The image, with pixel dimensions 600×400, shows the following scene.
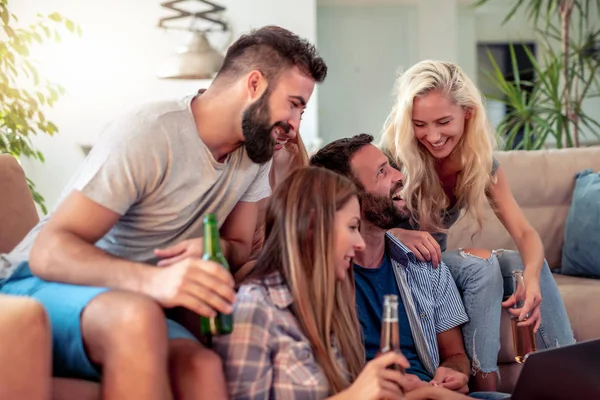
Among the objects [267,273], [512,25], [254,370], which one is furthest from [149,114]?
[512,25]

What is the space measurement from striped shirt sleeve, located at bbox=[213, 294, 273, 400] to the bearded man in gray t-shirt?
0.06 meters

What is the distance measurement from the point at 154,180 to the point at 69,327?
392 mm

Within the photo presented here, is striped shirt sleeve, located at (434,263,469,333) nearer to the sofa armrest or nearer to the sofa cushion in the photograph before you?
the sofa cushion

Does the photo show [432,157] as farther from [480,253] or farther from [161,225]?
[161,225]

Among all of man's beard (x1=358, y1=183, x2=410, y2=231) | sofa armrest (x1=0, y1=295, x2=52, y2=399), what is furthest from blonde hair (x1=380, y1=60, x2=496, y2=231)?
sofa armrest (x1=0, y1=295, x2=52, y2=399)

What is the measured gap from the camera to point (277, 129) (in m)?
1.90

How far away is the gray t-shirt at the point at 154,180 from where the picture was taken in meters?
1.72

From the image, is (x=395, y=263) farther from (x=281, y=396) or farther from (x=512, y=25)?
(x=512, y=25)

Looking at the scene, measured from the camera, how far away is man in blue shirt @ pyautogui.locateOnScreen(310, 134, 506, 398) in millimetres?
2258

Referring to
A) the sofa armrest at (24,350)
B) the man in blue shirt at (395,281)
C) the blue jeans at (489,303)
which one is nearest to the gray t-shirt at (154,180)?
the sofa armrest at (24,350)

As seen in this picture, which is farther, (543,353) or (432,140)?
(432,140)

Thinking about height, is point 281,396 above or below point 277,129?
below

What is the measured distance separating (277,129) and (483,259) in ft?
3.05

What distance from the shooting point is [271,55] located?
1.90 metres
